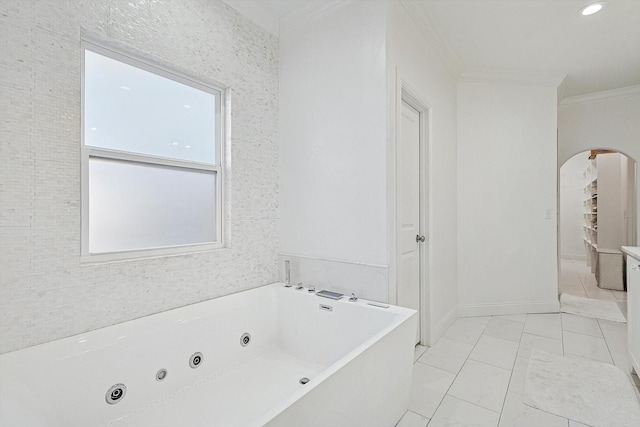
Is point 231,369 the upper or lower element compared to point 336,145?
lower

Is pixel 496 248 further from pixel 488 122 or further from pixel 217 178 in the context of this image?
pixel 217 178

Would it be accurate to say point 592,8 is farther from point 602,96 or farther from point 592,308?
point 592,308

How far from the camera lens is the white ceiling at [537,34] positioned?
2402mm

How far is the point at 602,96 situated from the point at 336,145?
13.8 ft

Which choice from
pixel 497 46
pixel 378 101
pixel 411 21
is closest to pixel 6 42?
pixel 378 101

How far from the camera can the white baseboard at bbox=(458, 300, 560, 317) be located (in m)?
3.51

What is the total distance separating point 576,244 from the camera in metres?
7.28

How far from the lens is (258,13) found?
7.89 ft

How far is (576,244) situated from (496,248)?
17.6 ft

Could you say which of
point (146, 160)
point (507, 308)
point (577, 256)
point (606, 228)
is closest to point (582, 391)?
point (507, 308)

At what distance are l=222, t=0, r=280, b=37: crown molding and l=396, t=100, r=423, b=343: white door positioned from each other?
1.22 metres

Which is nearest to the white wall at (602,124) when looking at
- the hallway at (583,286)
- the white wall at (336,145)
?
the hallway at (583,286)

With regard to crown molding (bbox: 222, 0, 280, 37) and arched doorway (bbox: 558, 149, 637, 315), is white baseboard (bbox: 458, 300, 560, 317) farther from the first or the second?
crown molding (bbox: 222, 0, 280, 37)

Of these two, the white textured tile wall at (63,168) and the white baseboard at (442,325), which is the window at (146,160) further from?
the white baseboard at (442,325)
